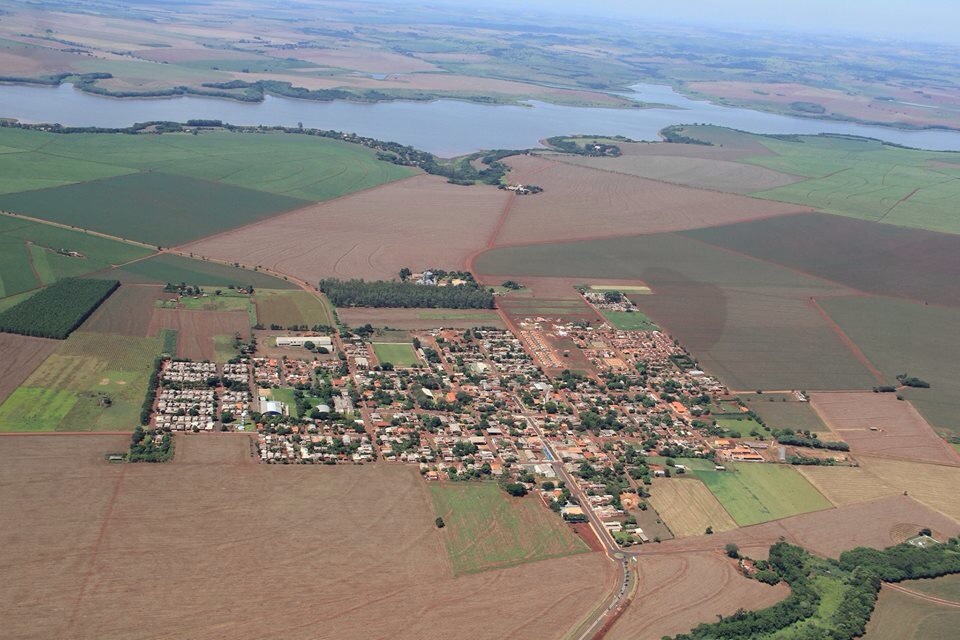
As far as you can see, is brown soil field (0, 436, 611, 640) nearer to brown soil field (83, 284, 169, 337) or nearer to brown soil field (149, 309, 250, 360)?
brown soil field (149, 309, 250, 360)

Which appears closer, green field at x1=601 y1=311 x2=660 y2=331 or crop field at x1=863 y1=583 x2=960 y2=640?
crop field at x1=863 y1=583 x2=960 y2=640

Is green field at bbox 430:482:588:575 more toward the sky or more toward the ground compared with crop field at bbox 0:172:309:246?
more toward the ground

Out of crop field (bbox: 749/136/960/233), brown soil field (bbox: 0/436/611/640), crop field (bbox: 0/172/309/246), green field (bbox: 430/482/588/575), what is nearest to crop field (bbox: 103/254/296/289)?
crop field (bbox: 0/172/309/246)

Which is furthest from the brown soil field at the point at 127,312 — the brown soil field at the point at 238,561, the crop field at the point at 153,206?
the brown soil field at the point at 238,561

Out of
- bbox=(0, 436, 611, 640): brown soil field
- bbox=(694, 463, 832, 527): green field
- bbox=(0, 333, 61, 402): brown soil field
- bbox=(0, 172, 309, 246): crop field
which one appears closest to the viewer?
bbox=(0, 436, 611, 640): brown soil field

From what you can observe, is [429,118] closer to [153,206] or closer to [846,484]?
[153,206]

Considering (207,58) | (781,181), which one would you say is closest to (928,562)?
(781,181)
